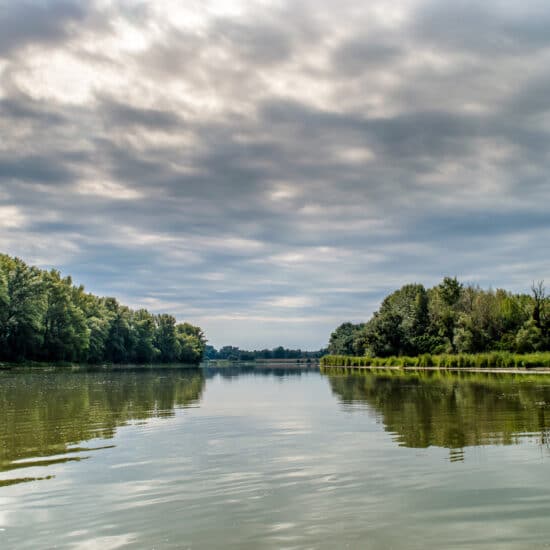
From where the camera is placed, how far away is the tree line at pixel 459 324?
9119 centimetres

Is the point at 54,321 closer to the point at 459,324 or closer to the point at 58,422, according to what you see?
the point at 459,324

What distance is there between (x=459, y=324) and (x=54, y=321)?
7604cm

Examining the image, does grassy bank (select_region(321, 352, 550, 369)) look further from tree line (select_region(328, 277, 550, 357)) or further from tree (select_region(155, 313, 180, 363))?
tree (select_region(155, 313, 180, 363))

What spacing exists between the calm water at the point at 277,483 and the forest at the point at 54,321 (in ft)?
261

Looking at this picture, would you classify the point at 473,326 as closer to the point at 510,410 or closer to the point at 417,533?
the point at 510,410

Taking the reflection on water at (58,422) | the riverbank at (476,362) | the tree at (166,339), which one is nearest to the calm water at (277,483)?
the reflection on water at (58,422)

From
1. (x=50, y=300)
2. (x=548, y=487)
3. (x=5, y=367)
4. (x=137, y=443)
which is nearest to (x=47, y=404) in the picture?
(x=137, y=443)

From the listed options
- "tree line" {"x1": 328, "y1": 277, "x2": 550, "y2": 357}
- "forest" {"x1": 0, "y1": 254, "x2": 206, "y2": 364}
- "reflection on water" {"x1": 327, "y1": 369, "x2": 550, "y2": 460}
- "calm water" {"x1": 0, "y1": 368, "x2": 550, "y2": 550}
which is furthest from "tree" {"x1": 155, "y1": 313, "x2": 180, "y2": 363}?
"calm water" {"x1": 0, "y1": 368, "x2": 550, "y2": 550}

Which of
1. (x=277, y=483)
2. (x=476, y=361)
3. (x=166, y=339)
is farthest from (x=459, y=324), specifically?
(x=166, y=339)

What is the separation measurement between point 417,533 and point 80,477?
6.86 m

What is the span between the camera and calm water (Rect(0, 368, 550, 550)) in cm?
766

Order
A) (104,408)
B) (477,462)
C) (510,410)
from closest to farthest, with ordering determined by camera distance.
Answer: (477,462), (510,410), (104,408)

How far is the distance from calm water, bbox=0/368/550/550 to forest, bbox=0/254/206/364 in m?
79.5

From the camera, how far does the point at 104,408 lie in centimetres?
2586
